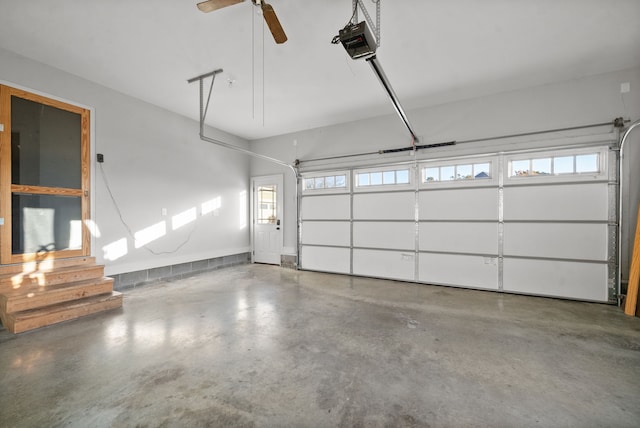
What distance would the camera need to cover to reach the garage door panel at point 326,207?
562 centimetres

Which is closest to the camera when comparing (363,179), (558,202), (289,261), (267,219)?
(558,202)

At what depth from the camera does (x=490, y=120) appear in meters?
4.38

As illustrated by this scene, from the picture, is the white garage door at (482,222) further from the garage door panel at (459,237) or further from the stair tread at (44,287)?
the stair tread at (44,287)

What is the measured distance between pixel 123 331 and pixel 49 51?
141 inches

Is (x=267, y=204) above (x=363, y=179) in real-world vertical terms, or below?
below

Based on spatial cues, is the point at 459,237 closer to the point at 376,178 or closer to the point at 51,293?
the point at 376,178

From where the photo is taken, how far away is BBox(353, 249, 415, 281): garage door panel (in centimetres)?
496

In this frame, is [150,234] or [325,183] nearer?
[150,234]

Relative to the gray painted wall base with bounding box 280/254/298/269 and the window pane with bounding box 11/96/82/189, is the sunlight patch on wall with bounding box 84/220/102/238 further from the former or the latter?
the gray painted wall base with bounding box 280/254/298/269

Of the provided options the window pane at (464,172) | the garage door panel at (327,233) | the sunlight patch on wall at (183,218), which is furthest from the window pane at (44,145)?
the window pane at (464,172)

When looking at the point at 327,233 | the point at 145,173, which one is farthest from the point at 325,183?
the point at 145,173

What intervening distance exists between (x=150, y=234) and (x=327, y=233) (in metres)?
3.43

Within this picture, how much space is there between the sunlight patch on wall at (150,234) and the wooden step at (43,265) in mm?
697

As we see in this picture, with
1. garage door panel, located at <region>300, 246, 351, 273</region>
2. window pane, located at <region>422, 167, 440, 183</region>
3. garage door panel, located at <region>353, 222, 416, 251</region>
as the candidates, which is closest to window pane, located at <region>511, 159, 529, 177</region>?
window pane, located at <region>422, 167, 440, 183</region>
